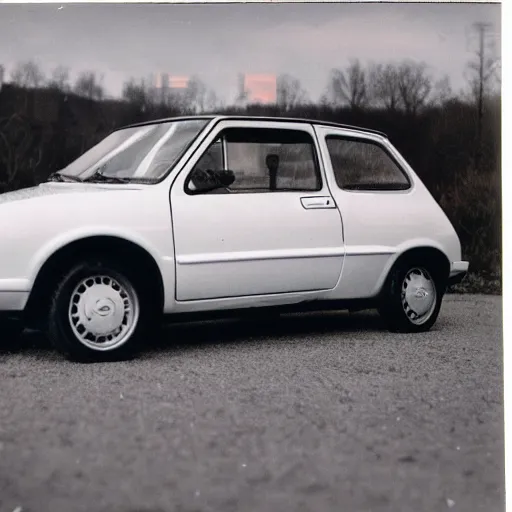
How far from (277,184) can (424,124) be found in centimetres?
133

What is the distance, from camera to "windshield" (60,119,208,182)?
6297 mm

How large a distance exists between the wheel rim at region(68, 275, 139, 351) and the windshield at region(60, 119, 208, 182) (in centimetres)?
79

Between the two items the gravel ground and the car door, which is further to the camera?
the car door

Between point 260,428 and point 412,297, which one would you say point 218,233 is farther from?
point 260,428

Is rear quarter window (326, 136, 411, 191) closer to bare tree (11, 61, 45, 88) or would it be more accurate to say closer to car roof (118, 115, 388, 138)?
car roof (118, 115, 388, 138)

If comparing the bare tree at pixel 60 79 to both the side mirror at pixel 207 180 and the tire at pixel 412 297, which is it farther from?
the tire at pixel 412 297

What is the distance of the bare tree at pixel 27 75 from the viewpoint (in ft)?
21.3

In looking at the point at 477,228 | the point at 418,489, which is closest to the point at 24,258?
the point at 418,489

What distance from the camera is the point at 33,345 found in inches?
262

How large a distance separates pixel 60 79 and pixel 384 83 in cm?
237

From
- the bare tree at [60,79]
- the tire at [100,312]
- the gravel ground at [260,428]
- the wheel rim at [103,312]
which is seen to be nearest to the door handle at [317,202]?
the gravel ground at [260,428]

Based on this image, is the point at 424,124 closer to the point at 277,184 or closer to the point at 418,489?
the point at 277,184

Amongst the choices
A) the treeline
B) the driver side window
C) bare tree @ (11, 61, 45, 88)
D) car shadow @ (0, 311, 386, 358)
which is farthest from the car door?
bare tree @ (11, 61, 45, 88)

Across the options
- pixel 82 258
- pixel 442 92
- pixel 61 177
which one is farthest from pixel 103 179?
pixel 442 92
